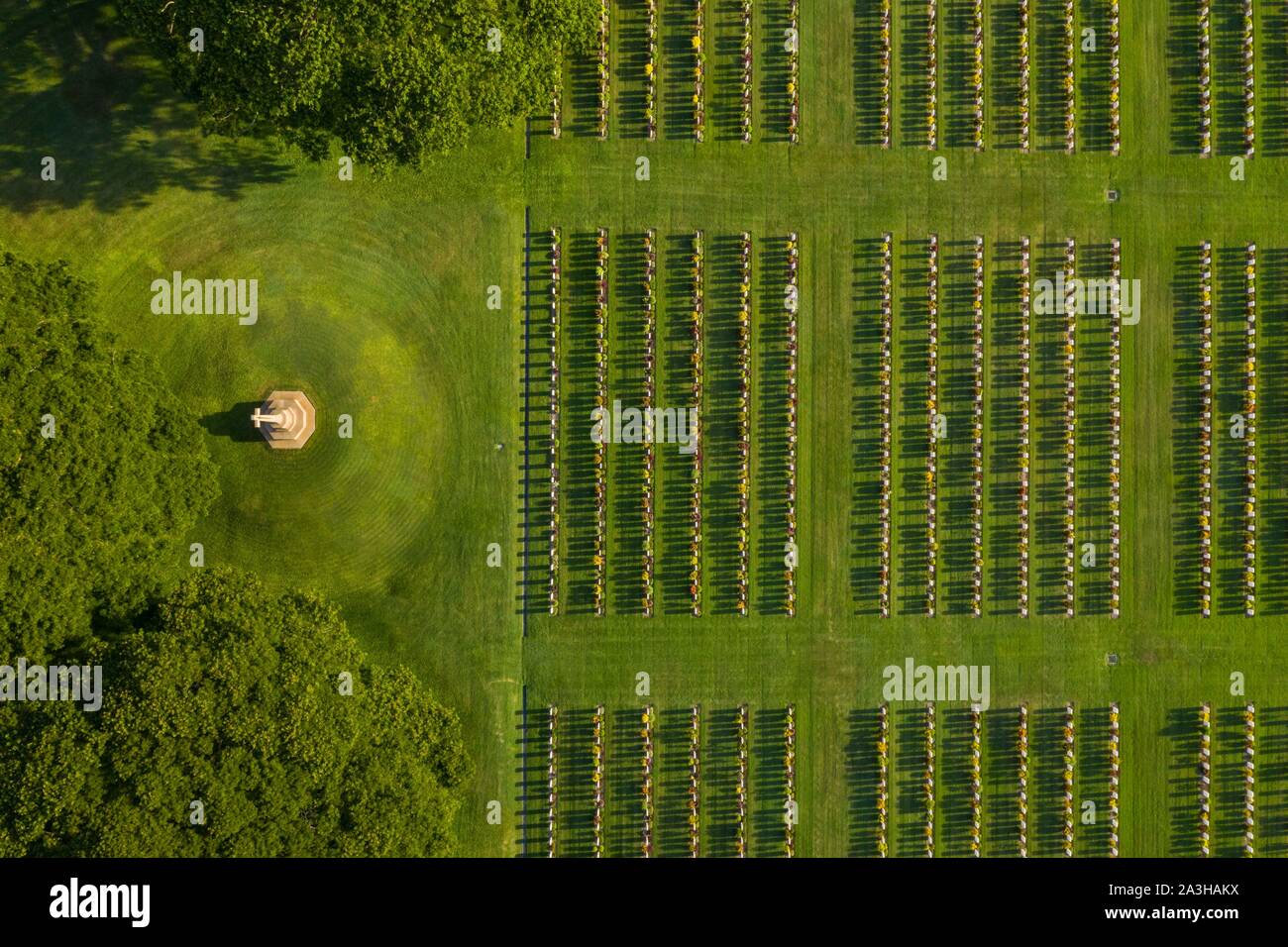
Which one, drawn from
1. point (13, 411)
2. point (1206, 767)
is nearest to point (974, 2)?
point (1206, 767)

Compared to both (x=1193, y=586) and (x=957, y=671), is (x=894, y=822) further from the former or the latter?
(x=1193, y=586)

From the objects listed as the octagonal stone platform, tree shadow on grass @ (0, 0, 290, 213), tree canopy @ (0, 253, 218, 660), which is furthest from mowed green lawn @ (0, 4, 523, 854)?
tree canopy @ (0, 253, 218, 660)

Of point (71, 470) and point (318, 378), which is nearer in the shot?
point (71, 470)

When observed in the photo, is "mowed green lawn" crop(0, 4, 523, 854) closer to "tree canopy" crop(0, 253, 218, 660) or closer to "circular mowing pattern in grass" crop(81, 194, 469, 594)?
"circular mowing pattern in grass" crop(81, 194, 469, 594)

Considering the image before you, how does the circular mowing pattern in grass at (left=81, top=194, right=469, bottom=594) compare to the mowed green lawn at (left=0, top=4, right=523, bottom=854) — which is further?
the circular mowing pattern in grass at (left=81, top=194, right=469, bottom=594)

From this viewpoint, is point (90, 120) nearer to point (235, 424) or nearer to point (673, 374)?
point (235, 424)

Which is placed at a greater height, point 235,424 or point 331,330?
point 331,330

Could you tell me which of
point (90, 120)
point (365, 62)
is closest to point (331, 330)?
point (365, 62)
